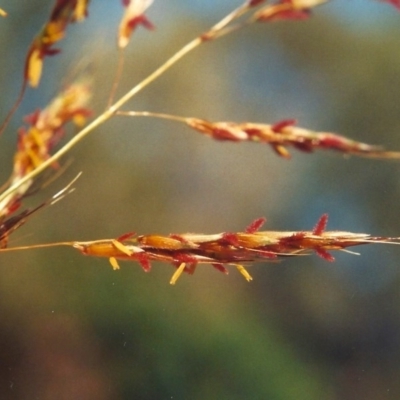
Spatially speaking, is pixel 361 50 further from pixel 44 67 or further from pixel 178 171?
pixel 44 67

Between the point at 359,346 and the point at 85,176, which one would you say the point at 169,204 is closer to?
the point at 85,176

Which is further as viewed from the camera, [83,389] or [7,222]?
[83,389]

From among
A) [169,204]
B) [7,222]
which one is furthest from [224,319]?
[7,222]

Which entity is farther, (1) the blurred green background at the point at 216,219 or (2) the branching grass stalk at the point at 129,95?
(1) the blurred green background at the point at 216,219

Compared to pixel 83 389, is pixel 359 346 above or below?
above

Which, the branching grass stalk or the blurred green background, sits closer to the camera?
the branching grass stalk

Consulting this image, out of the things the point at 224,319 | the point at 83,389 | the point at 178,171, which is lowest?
the point at 83,389

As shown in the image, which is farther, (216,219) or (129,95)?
(216,219)
